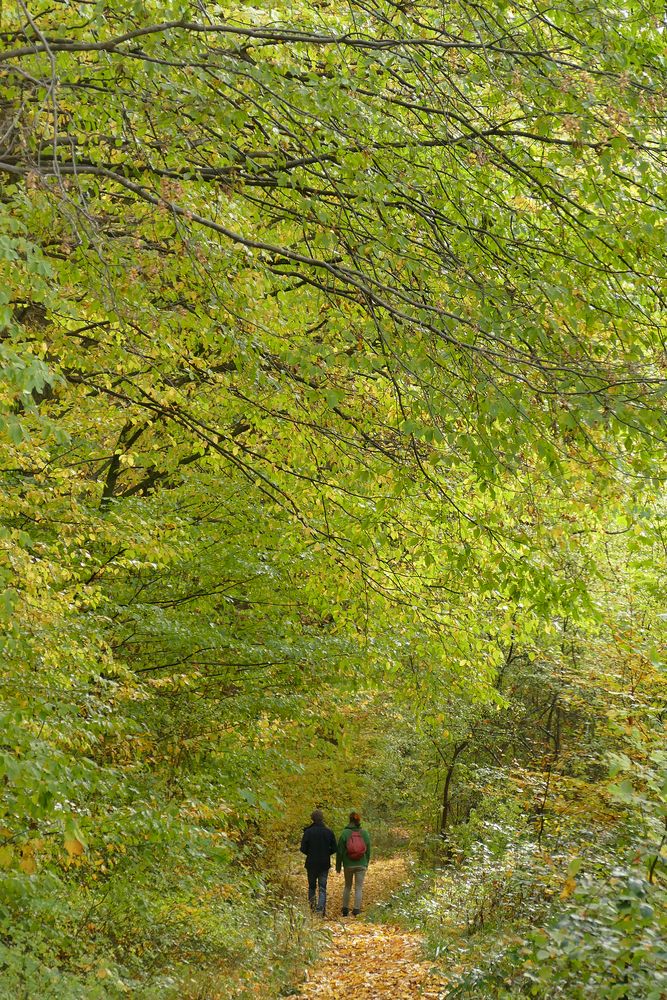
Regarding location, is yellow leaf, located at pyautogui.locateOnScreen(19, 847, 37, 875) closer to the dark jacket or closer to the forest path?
the forest path

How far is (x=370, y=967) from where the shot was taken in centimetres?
1155

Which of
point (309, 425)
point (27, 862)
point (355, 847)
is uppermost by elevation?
point (309, 425)

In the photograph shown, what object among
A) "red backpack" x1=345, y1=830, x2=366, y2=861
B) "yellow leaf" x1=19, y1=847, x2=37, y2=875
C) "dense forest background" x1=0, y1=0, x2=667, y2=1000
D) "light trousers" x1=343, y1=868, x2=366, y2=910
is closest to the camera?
"dense forest background" x1=0, y1=0, x2=667, y2=1000

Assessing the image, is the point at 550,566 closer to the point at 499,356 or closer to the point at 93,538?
the point at 499,356

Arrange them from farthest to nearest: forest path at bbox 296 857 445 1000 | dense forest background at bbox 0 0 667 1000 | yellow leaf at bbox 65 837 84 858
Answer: forest path at bbox 296 857 445 1000, yellow leaf at bbox 65 837 84 858, dense forest background at bbox 0 0 667 1000

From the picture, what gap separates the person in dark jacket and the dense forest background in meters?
2.93

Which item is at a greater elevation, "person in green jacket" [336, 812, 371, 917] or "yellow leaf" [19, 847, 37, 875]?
"yellow leaf" [19, 847, 37, 875]

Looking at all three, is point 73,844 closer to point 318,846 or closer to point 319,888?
point 318,846

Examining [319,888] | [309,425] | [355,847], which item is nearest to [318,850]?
[319,888]

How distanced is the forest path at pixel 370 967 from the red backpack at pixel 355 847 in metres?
0.98

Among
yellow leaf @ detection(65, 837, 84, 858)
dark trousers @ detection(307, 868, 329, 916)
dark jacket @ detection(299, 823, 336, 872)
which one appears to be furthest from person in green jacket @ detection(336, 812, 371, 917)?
yellow leaf @ detection(65, 837, 84, 858)

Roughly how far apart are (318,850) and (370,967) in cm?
399

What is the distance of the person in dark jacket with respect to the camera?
611 inches

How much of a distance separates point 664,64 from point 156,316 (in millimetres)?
3579
